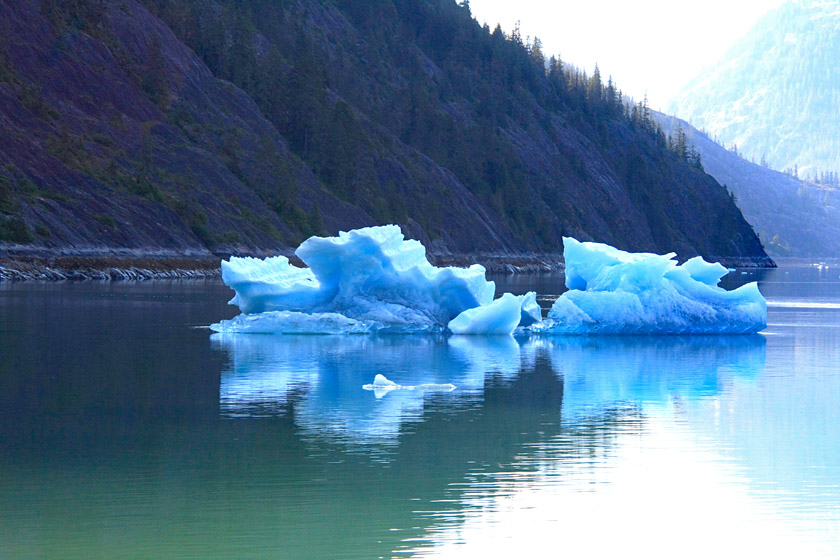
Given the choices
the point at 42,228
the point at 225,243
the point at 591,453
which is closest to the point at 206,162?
the point at 225,243

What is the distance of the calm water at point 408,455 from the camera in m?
10.9

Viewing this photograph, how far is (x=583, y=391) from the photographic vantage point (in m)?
21.7

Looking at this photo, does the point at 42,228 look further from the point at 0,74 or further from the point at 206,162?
the point at 206,162

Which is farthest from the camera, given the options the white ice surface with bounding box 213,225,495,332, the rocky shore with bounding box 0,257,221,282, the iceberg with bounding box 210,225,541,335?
the rocky shore with bounding box 0,257,221,282

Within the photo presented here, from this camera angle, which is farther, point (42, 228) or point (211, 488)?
point (42, 228)

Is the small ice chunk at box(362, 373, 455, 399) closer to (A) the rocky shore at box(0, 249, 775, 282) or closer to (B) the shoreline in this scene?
(B) the shoreline

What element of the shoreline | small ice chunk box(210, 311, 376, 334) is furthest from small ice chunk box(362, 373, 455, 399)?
the shoreline

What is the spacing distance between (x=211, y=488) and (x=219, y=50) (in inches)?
3680

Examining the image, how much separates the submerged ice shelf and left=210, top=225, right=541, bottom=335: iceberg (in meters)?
0.03

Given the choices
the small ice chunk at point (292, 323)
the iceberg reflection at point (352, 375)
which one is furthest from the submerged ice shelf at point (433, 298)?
the iceberg reflection at point (352, 375)

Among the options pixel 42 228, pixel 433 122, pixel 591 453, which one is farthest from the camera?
pixel 433 122

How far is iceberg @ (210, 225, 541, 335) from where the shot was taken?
1272 inches

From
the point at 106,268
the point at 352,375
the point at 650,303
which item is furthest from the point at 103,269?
the point at 352,375

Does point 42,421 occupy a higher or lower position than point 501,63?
lower
